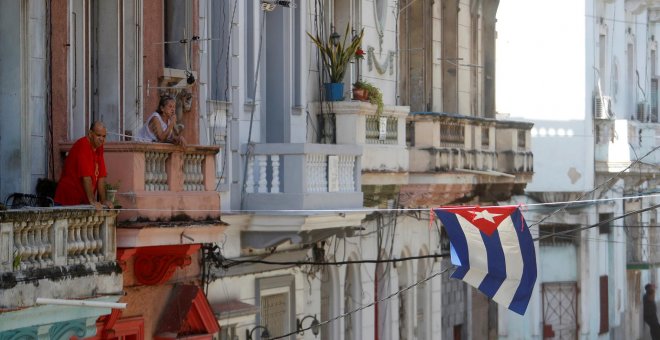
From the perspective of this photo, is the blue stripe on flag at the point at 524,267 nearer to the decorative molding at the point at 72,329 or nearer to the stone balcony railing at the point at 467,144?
the decorative molding at the point at 72,329

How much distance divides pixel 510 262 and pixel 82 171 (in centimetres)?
499

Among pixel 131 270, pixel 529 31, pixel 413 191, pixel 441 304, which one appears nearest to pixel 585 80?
pixel 529 31

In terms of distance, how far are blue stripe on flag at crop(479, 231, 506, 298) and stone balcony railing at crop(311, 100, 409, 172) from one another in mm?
6228

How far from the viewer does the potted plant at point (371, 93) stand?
28047 millimetres

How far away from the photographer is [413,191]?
30.2 meters

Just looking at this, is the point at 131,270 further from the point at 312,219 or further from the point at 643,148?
the point at 643,148

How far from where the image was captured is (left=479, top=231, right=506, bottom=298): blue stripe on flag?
21531mm

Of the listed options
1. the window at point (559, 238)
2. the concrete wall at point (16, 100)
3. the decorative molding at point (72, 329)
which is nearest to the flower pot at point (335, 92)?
→ the concrete wall at point (16, 100)

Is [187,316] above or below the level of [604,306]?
above

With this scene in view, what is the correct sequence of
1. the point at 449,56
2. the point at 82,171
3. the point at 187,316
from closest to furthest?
1. the point at 82,171
2. the point at 187,316
3. the point at 449,56

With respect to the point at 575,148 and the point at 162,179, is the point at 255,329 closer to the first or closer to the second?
the point at 162,179

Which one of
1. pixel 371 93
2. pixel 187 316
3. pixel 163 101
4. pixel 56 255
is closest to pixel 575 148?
pixel 371 93

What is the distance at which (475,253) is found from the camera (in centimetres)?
Answer: 2172

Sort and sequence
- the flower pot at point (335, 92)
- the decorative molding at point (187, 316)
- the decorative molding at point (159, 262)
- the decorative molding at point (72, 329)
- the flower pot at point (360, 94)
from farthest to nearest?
the flower pot at point (360, 94), the flower pot at point (335, 92), the decorative molding at point (187, 316), the decorative molding at point (159, 262), the decorative molding at point (72, 329)
